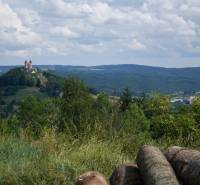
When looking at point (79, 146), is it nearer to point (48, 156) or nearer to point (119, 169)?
point (48, 156)

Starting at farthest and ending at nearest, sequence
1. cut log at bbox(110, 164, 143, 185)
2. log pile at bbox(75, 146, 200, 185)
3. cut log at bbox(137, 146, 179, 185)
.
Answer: cut log at bbox(110, 164, 143, 185)
log pile at bbox(75, 146, 200, 185)
cut log at bbox(137, 146, 179, 185)

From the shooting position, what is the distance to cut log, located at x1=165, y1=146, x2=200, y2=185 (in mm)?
8078

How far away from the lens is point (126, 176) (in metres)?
8.65

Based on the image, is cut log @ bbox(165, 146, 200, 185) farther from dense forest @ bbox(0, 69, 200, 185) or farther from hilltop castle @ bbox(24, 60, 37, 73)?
hilltop castle @ bbox(24, 60, 37, 73)

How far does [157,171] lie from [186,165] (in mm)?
538

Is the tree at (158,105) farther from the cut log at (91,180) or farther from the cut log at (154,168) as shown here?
the cut log at (91,180)

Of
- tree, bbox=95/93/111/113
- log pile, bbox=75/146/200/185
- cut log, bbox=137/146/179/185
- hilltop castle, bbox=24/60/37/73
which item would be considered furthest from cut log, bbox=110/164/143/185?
hilltop castle, bbox=24/60/37/73

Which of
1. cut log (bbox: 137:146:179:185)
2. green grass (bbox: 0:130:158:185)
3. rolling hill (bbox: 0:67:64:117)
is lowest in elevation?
rolling hill (bbox: 0:67:64:117)

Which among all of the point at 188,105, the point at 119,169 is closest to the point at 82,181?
the point at 119,169

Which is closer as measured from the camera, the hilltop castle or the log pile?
the log pile

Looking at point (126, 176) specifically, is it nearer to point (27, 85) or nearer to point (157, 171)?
point (157, 171)

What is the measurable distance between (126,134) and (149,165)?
4.40 metres

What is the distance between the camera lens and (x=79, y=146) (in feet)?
38.2

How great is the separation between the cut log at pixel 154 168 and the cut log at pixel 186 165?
0.17 m
